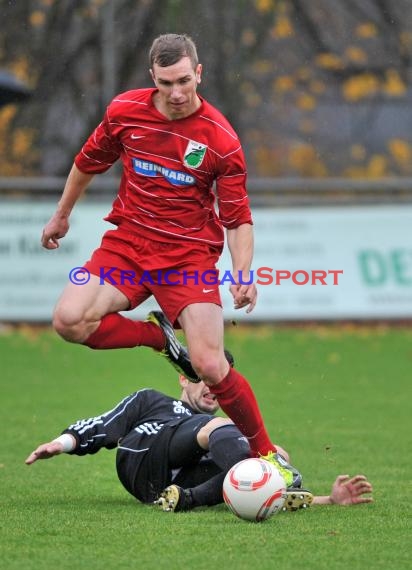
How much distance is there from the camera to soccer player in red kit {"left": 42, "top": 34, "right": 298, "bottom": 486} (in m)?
6.05

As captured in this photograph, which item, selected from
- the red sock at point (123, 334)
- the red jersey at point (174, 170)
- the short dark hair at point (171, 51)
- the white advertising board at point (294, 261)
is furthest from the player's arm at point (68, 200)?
the white advertising board at point (294, 261)

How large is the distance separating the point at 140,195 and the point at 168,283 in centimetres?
48

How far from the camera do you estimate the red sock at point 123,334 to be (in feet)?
20.8

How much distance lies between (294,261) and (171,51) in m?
8.82

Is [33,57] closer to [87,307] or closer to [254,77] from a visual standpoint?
[254,77]

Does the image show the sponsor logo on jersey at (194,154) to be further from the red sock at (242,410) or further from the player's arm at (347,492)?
the player's arm at (347,492)

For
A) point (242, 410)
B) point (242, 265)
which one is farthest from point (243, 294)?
point (242, 410)

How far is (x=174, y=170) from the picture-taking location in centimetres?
627

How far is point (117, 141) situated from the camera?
21.3ft

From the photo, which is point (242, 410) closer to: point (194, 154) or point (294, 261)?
point (194, 154)

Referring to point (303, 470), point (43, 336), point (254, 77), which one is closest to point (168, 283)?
point (303, 470)

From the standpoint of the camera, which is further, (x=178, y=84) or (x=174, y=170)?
(x=174, y=170)

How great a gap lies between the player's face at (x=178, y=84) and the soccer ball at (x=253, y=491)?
68.8 inches

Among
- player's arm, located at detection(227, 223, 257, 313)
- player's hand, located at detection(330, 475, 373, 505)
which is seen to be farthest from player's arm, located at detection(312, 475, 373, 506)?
player's arm, located at detection(227, 223, 257, 313)
